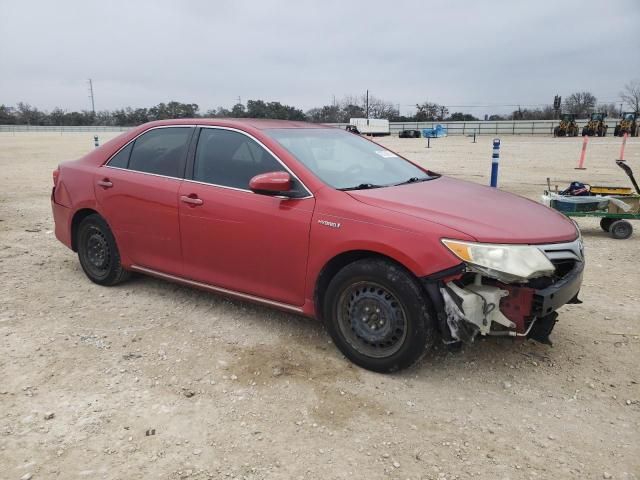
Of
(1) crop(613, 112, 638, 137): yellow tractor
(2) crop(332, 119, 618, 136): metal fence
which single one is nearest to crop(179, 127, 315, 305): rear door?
(1) crop(613, 112, 638, 137): yellow tractor

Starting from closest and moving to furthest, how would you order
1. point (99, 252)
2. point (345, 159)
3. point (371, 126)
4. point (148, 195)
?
1. point (345, 159)
2. point (148, 195)
3. point (99, 252)
4. point (371, 126)

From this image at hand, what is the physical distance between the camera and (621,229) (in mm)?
7207

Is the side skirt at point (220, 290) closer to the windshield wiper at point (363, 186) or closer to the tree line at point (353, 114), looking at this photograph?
the windshield wiper at point (363, 186)

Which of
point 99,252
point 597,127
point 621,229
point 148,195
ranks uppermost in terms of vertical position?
point 597,127

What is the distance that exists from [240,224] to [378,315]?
1217mm

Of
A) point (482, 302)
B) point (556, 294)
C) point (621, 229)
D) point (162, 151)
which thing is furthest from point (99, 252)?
→ point (621, 229)

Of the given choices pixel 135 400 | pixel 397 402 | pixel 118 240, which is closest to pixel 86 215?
pixel 118 240

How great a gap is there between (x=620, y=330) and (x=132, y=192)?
4103 mm

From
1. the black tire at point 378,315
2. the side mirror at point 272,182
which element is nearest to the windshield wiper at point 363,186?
the side mirror at point 272,182

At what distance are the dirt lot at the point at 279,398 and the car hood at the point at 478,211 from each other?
93 centimetres

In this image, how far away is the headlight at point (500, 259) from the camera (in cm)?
297

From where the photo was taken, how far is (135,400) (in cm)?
314

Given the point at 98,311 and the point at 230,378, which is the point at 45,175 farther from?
the point at 230,378

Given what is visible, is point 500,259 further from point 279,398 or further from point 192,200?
point 192,200
